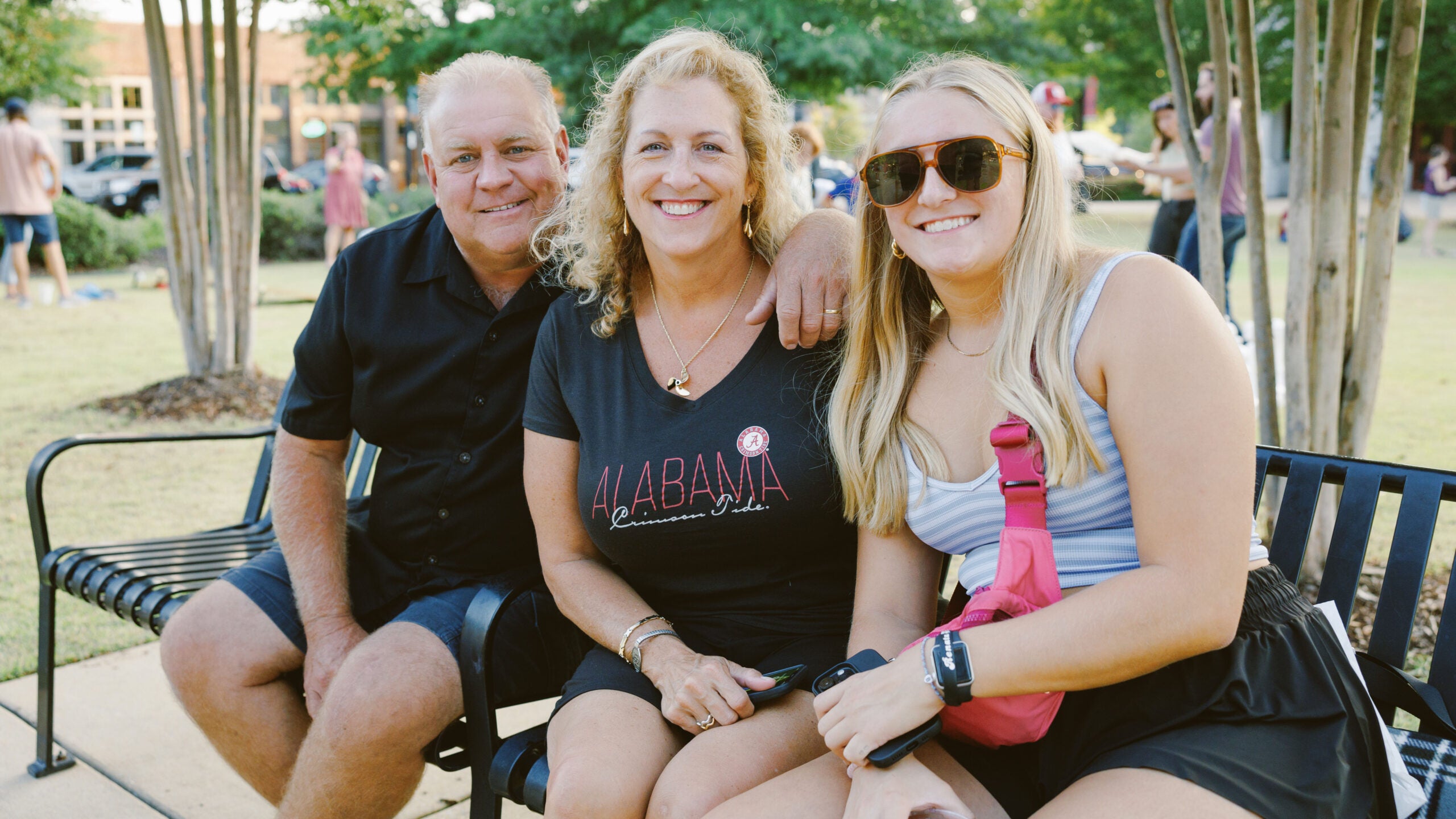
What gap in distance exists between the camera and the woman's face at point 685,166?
2367 millimetres

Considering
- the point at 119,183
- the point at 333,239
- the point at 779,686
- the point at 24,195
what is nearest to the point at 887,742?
the point at 779,686

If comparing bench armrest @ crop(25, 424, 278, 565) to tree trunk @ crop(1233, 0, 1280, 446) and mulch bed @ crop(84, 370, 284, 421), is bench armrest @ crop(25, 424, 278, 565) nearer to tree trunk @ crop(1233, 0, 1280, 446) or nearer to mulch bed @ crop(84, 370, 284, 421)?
tree trunk @ crop(1233, 0, 1280, 446)

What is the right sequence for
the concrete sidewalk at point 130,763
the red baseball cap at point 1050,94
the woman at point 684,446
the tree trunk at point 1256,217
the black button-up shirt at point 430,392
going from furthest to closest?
the red baseball cap at point 1050,94, the tree trunk at point 1256,217, the concrete sidewalk at point 130,763, the black button-up shirt at point 430,392, the woman at point 684,446

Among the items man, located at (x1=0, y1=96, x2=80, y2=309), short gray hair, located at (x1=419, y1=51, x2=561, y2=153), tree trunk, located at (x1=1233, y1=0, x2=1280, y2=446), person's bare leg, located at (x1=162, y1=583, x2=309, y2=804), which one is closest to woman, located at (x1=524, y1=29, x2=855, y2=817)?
short gray hair, located at (x1=419, y1=51, x2=561, y2=153)

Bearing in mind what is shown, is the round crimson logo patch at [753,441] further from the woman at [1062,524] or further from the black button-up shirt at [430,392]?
the black button-up shirt at [430,392]

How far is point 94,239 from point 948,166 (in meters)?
19.2

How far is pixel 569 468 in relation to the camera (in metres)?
2.46

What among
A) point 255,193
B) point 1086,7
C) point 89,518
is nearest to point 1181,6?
point 1086,7

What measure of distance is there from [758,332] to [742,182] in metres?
0.33

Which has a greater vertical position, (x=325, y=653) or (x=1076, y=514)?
(x=1076, y=514)

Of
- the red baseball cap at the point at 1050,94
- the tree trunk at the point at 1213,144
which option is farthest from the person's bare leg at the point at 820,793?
the red baseball cap at the point at 1050,94

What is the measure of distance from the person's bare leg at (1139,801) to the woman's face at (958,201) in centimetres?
90

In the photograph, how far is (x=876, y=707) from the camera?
1.85 metres

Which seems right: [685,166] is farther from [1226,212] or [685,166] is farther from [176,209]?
[1226,212]
